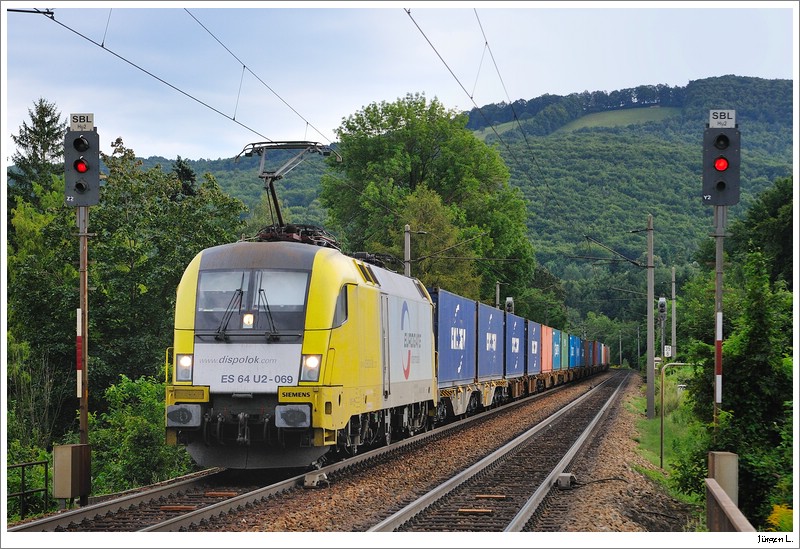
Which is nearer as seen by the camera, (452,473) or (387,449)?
(452,473)

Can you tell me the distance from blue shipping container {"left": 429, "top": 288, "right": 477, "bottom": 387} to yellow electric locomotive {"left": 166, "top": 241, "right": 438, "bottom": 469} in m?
8.41

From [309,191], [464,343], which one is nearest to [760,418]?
[464,343]

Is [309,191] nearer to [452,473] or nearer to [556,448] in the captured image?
[556,448]

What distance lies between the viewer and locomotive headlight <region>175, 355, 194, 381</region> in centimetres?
1321

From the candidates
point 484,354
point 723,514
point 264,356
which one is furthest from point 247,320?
point 484,354

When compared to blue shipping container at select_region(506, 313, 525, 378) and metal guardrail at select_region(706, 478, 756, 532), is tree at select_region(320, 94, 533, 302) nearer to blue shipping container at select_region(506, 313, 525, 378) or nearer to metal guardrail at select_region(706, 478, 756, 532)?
blue shipping container at select_region(506, 313, 525, 378)

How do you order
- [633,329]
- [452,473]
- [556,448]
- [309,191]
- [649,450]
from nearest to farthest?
[452,473], [556,448], [649,450], [309,191], [633,329]

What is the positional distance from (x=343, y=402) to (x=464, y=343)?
12054 mm

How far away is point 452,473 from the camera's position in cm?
1462

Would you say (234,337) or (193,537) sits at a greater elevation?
(234,337)

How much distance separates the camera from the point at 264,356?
12953 mm

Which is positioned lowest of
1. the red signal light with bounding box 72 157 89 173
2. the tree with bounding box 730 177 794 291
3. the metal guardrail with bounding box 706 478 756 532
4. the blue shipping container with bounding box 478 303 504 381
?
the metal guardrail with bounding box 706 478 756 532

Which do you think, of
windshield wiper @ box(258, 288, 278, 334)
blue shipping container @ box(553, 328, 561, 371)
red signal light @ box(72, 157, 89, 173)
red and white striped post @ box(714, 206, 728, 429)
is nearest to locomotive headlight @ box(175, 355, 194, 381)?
windshield wiper @ box(258, 288, 278, 334)

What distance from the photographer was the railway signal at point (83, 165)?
11992mm
